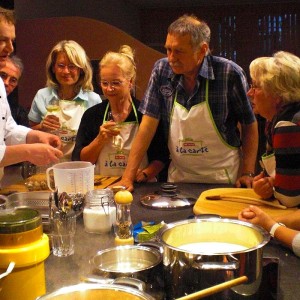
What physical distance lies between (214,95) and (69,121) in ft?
3.07

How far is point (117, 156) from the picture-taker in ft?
7.85

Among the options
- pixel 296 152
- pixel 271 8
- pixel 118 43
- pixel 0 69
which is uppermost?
pixel 271 8

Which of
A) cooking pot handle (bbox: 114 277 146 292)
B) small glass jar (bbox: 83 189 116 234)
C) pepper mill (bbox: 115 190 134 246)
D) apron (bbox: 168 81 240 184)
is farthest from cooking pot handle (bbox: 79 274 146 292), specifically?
apron (bbox: 168 81 240 184)

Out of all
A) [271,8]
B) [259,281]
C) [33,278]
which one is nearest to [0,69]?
[33,278]

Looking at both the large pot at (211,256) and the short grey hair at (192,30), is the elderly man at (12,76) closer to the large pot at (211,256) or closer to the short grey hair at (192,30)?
the short grey hair at (192,30)

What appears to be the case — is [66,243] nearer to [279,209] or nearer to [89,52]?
[279,209]

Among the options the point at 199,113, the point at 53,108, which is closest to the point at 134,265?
the point at 199,113

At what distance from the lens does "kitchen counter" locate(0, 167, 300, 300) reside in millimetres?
1119

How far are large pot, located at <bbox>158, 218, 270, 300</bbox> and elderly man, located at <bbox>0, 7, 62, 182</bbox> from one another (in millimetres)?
845

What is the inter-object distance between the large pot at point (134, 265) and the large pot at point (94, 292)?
178 millimetres

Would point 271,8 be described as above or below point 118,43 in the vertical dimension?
above

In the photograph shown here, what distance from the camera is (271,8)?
6.54m

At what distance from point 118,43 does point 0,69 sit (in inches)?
62.2

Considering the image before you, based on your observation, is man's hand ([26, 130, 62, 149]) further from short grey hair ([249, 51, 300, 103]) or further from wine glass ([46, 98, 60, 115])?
short grey hair ([249, 51, 300, 103])
